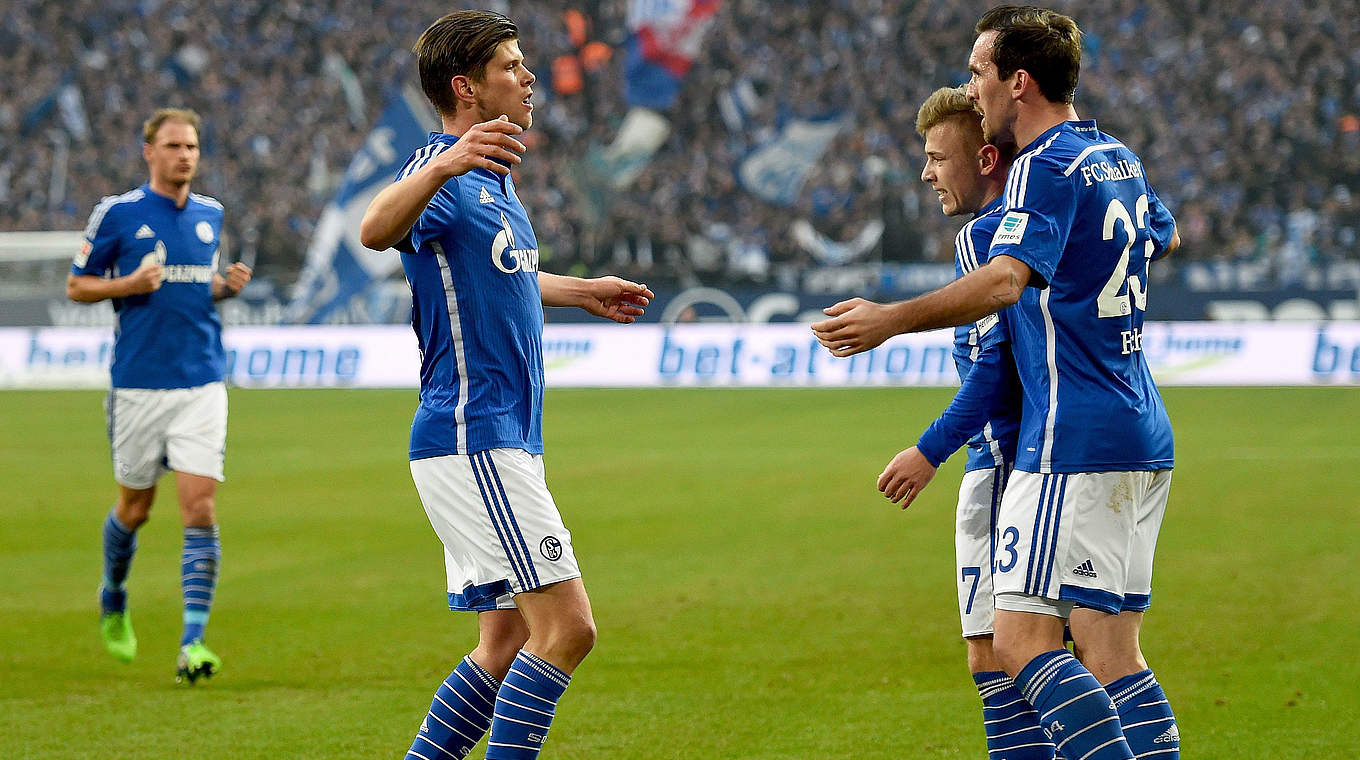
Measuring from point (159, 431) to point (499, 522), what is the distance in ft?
11.6

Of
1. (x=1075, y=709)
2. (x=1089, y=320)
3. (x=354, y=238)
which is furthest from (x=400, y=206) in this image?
A: (x=354, y=238)

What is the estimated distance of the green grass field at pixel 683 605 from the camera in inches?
211

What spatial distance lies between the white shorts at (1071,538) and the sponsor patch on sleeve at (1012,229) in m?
0.60

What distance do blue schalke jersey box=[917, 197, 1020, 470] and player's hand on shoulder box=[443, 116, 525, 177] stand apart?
1208mm

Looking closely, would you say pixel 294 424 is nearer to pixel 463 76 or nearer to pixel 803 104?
pixel 463 76

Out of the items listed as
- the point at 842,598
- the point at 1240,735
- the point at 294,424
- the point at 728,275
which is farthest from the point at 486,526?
the point at 728,275

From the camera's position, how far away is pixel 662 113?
30.1 m

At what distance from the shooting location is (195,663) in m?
6.15

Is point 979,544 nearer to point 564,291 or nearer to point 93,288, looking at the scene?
point 564,291

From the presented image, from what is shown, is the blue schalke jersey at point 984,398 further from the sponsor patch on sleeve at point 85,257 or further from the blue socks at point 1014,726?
the sponsor patch on sleeve at point 85,257

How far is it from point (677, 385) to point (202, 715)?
1451 centimetres

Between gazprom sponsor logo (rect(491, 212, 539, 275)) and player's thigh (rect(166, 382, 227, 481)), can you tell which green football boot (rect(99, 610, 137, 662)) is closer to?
player's thigh (rect(166, 382, 227, 481))

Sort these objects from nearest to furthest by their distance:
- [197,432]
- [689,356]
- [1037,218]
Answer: [1037,218]
[197,432]
[689,356]

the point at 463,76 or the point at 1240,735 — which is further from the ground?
the point at 463,76
